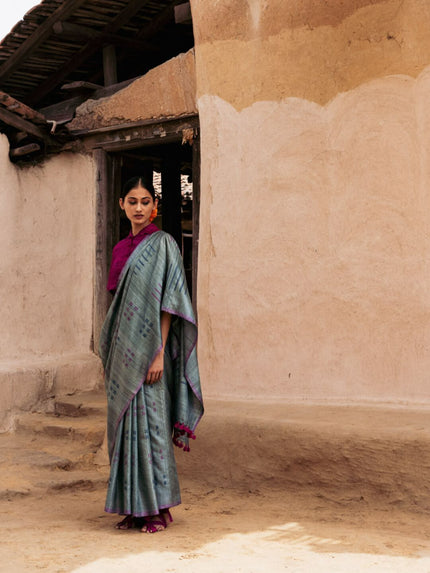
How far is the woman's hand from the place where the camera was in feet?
11.0

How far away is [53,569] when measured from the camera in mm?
2771

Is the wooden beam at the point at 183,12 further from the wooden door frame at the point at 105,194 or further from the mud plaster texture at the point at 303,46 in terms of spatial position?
the wooden door frame at the point at 105,194

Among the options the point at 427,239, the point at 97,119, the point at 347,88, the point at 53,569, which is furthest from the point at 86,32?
the point at 53,569

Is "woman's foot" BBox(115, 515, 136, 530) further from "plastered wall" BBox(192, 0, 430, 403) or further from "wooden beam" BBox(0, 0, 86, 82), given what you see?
"wooden beam" BBox(0, 0, 86, 82)

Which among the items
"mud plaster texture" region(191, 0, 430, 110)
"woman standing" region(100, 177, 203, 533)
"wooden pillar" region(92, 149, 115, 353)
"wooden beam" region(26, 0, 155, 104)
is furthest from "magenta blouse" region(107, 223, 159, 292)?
"wooden beam" region(26, 0, 155, 104)

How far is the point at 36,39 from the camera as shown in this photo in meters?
6.42

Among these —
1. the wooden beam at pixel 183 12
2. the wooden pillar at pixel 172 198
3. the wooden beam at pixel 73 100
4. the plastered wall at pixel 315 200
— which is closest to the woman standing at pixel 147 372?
the plastered wall at pixel 315 200

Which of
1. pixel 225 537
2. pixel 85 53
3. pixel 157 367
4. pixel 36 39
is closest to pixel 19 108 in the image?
pixel 36 39

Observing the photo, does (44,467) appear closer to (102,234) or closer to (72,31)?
(102,234)

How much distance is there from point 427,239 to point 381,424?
1.10 m

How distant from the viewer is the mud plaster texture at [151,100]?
5.70 m

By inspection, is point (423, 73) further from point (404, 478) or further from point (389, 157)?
point (404, 478)

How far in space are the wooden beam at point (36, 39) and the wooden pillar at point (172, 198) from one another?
6.09 ft

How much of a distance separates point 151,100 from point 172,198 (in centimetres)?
211
